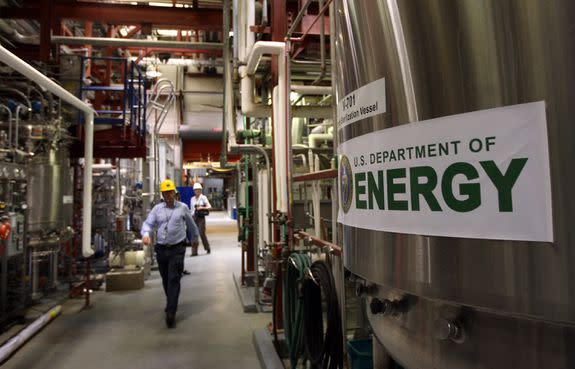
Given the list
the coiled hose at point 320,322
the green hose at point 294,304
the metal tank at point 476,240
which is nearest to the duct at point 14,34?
the green hose at point 294,304

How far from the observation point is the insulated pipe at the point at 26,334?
10.0 feet

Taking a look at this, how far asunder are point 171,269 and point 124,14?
3.59 m

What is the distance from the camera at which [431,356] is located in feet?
2.89

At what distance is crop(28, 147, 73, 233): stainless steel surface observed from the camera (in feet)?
14.3

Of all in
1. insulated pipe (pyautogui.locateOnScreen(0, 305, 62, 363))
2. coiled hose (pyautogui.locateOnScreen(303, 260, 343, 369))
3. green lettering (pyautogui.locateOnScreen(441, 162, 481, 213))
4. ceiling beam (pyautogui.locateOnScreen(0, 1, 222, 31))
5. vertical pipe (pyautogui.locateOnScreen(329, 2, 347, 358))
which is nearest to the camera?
green lettering (pyautogui.locateOnScreen(441, 162, 481, 213))

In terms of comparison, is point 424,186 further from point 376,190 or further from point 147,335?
point 147,335

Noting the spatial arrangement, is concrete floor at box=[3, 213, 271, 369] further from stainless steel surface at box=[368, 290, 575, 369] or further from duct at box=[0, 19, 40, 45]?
duct at box=[0, 19, 40, 45]

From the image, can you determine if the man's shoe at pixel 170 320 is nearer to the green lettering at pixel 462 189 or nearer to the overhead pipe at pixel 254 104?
the overhead pipe at pixel 254 104

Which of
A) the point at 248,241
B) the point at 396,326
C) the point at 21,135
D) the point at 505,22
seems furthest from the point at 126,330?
the point at 505,22

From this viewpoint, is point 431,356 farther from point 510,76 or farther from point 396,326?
point 510,76

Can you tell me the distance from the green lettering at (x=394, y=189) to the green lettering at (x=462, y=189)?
11cm

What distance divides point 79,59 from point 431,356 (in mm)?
5907

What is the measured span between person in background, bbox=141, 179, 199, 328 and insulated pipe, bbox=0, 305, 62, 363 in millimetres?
1205

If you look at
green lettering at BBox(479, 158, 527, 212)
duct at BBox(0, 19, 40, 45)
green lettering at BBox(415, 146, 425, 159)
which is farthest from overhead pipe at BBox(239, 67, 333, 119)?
duct at BBox(0, 19, 40, 45)
